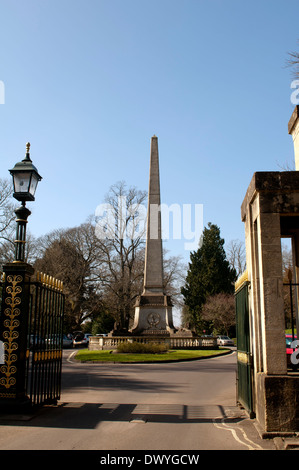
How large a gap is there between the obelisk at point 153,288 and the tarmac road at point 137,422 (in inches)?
817

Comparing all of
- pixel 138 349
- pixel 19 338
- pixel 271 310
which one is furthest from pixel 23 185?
pixel 138 349

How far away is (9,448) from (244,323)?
4.68 meters

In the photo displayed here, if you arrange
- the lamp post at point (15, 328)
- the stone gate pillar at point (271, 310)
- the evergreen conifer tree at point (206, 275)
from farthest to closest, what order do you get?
the evergreen conifer tree at point (206, 275) → the lamp post at point (15, 328) → the stone gate pillar at point (271, 310)

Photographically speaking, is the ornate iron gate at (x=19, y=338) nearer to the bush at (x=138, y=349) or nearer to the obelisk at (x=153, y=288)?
the bush at (x=138, y=349)

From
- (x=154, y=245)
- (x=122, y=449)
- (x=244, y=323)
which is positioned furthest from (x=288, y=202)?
(x=154, y=245)

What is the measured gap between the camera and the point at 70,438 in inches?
237

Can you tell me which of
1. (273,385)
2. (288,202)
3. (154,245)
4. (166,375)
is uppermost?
(154,245)

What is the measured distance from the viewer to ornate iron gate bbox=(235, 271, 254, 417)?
7.54 m

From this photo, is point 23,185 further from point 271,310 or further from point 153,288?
point 153,288

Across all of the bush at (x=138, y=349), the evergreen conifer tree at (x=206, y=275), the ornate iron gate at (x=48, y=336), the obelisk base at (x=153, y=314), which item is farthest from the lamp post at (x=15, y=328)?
the evergreen conifer tree at (x=206, y=275)

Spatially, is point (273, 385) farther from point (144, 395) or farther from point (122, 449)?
point (144, 395)

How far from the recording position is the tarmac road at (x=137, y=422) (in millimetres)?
5777

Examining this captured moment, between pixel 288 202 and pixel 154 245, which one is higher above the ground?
pixel 154 245

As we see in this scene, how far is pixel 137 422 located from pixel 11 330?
278 cm
